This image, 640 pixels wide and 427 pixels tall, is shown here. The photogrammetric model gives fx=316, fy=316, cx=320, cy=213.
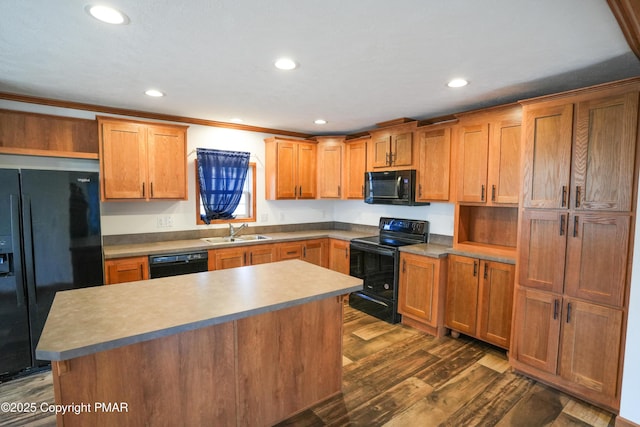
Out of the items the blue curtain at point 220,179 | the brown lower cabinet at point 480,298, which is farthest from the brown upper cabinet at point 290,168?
the brown lower cabinet at point 480,298

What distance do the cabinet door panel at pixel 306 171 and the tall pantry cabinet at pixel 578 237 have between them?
281 centimetres

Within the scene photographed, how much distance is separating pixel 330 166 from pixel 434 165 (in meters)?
1.62

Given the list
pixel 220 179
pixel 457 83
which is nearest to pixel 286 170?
pixel 220 179

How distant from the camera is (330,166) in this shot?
4.71 meters

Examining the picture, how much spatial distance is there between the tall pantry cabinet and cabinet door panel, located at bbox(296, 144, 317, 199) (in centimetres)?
281

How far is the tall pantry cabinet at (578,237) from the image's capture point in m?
2.14

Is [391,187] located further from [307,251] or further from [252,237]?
[252,237]

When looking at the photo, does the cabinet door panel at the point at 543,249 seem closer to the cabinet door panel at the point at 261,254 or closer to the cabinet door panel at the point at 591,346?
the cabinet door panel at the point at 591,346

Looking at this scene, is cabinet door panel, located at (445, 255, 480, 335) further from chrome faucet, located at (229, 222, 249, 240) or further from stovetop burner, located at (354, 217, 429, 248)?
chrome faucet, located at (229, 222, 249, 240)

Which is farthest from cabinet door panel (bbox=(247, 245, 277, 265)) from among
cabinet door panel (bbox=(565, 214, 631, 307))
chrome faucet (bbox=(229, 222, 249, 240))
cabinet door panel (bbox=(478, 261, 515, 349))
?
cabinet door panel (bbox=(565, 214, 631, 307))

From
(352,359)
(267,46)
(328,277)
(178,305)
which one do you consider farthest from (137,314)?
(352,359)

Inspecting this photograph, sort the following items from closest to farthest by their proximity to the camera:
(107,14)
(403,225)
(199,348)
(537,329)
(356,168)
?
(107,14), (199,348), (537,329), (403,225), (356,168)

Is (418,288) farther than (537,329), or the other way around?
(418,288)

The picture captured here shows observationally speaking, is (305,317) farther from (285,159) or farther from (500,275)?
(285,159)
